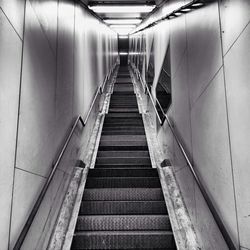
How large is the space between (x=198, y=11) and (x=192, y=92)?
83cm

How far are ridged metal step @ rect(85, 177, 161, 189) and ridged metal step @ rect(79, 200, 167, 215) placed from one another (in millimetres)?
555

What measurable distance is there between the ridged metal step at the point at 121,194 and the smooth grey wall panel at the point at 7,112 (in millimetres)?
1973

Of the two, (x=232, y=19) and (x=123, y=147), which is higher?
(x=232, y=19)

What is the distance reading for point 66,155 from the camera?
12.5 ft

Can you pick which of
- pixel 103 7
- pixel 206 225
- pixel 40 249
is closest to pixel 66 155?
pixel 40 249

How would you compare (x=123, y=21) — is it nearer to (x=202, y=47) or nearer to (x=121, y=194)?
(x=121, y=194)

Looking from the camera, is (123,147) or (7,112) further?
(123,147)

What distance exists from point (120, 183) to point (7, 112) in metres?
2.51

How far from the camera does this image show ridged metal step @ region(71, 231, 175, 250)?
9.77ft

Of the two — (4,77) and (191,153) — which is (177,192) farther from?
(4,77)

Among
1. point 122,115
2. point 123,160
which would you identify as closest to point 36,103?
point 123,160

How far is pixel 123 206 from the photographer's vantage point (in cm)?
354

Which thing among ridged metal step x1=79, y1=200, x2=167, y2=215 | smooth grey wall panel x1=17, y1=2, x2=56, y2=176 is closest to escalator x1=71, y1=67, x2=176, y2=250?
ridged metal step x1=79, y1=200, x2=167, y2=215

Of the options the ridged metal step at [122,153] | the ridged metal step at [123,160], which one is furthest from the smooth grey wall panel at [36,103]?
the ridged metal step at [122,153]
